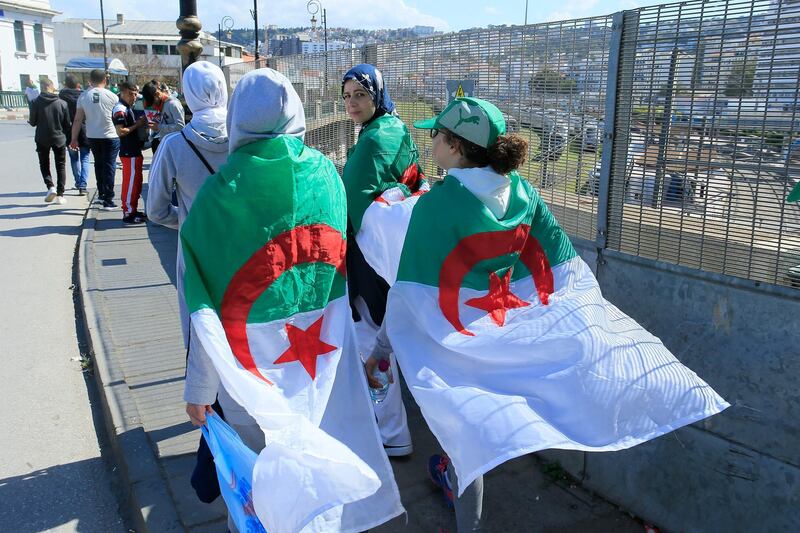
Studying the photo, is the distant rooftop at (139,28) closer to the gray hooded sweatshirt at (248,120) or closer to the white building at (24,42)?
the white building at (24,42)

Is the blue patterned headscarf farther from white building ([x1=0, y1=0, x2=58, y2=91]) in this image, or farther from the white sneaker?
white building ([x1=0, y1=0, x2=58, y2=91])

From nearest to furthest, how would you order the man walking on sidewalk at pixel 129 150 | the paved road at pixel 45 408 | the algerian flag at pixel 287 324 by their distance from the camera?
the algerian flag at pixel 287 324
the paved road at pixel 45 408
the man walking on sidewalk at pixel 129 150

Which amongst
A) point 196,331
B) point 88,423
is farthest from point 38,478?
point 196,331

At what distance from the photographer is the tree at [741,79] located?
301 centimetres

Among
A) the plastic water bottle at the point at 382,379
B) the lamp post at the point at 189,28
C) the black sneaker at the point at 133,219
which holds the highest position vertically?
the lamp post at the point at 189,28

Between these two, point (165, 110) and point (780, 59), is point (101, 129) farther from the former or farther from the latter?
point (780, 59)

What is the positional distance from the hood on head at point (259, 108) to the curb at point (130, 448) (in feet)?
6.71

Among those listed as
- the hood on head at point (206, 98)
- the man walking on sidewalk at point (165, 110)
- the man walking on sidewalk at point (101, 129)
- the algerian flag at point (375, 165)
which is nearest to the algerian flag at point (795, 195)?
the algerian flag at point (375, 165)

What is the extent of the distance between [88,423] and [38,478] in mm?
745

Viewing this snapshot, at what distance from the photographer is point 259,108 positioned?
8.58 feet

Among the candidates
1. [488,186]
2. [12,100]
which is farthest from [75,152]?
[12,100]

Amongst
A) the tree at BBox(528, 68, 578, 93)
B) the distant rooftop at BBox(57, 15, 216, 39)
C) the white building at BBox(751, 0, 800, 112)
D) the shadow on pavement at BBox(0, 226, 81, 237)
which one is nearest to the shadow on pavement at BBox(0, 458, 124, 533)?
the tree at BBox(528, 68, 578, 93)

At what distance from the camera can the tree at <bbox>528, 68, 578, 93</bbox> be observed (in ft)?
12.8

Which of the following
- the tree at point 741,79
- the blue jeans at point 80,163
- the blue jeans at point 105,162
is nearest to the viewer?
the tree at point 741,79
